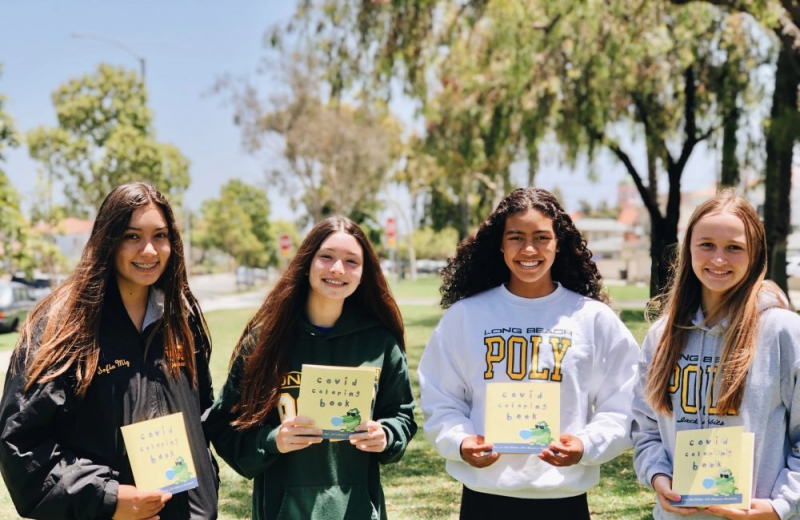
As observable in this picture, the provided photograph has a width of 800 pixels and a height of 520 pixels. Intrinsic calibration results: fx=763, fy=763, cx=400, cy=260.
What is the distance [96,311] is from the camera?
2.37m

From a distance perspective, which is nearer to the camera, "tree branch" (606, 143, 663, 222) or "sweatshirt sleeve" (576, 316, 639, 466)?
"sweatshirt sleeve" (576, 316, 639, 466)

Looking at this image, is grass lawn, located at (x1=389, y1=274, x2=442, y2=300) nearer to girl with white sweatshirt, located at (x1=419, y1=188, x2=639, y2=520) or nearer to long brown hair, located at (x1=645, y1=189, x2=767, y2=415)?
girl with white sweatshirt, located at (x1=419, y1=188, x2=639, y2=520)

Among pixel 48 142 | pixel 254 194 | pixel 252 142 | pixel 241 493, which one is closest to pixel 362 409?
pixel 241 493

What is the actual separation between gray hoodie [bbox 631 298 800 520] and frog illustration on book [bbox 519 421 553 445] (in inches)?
11.5

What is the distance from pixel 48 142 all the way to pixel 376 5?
654 inches

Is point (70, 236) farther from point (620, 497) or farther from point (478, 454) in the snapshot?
point (478, 454)

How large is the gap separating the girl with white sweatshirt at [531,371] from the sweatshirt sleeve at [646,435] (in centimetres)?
7

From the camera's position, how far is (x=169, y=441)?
7.50 feet

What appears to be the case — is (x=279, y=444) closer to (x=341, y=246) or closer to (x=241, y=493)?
(x=341, y=246)

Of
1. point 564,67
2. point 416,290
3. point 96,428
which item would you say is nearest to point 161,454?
point 96,428

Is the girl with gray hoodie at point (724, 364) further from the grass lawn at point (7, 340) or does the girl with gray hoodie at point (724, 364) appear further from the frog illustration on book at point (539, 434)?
the grass lawn at point (7, 340)

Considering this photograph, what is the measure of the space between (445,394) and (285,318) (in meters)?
0.62

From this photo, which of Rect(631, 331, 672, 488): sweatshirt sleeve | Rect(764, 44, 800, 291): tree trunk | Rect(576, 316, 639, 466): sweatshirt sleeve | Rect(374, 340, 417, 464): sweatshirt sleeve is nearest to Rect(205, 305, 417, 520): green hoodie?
Rect(374, 340, 417, 464): sweatshirt sleeve

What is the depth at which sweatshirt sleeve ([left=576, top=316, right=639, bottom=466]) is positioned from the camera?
2.48 meters
